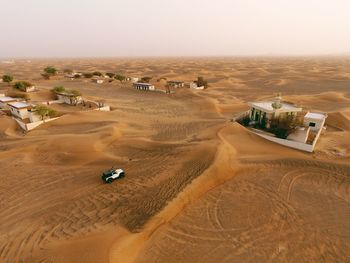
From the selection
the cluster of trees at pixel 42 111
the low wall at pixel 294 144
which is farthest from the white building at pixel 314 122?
the cluster of trees at pixel 42 111

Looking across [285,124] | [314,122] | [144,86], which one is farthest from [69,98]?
[314,122]

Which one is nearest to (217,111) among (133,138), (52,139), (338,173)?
(133,138)

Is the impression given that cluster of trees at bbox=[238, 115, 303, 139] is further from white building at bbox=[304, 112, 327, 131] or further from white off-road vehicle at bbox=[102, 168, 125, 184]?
white off-road vehicle at bbox=[102, 168, 125, 184]

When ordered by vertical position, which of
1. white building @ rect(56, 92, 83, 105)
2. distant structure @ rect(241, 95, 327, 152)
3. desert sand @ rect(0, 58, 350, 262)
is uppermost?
distant structure @ rect(241, 95, 327, 152)

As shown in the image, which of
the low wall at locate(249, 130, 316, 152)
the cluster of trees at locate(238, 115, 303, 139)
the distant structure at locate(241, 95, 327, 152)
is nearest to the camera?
the low wall at locate(249, 130, 316, 152)

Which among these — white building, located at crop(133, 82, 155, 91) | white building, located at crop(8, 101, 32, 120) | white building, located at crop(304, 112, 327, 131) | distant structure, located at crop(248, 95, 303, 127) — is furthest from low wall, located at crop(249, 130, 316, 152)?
white building, located at crop(133, 82, 155, 91)

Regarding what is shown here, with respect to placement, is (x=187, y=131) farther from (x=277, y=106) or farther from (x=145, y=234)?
(x=145, y=234)

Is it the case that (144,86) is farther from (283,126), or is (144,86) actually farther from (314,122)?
(314,122)

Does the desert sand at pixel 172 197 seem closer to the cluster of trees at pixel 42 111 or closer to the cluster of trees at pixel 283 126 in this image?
the cluster of trees at pixel 283 126

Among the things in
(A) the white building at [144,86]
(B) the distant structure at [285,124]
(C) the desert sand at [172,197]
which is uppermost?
(B) the distant structure at [285,124]
